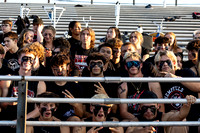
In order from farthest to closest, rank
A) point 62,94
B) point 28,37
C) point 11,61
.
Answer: point 28,37 → point 11,61 → point 62,94

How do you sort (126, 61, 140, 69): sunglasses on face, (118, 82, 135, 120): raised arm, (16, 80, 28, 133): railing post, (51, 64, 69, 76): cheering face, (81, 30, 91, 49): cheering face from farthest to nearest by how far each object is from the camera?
(81, 30, 91, 49): cheering face
(51, 64, 69, 76): cheering face
(126, 61, 140, 69): sunglasses on face
(118, 82, 135, 120): raised arm
(16, 80, 28, 133): railing post

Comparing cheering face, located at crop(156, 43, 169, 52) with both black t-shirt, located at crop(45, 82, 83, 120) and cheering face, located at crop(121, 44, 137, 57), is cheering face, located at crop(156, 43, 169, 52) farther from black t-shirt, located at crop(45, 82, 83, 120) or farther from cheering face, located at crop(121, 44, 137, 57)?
black t-shirt, located at crop(45, 82, 83, 120)

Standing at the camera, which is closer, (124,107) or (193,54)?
(124,107)

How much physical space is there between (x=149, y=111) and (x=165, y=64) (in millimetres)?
1002

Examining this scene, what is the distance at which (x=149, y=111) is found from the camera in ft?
13.9

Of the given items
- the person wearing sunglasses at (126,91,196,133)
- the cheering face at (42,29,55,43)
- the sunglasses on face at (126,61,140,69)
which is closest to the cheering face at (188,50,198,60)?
the sunglasses on face at (126,61,140,69)

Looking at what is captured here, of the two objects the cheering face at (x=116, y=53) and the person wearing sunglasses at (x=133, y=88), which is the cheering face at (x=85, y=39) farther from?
the person wearing sunglasses at (x=133, y=88)

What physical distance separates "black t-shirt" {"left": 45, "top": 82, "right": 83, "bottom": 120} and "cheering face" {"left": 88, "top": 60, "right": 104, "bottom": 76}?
0.32 meters

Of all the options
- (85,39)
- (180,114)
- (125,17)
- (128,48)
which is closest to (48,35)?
(85,39)

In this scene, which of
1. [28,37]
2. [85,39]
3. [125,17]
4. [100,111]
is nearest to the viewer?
[100,111]

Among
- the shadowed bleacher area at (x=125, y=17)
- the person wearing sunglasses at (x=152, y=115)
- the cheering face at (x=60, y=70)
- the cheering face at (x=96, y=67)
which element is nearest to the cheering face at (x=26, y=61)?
the cheering face at (x=60, y=70)

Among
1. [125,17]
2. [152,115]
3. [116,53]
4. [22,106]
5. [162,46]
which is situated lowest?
[152,115]

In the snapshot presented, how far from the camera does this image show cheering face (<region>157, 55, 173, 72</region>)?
16.4 ft

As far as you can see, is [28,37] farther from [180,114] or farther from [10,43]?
[180,114]
